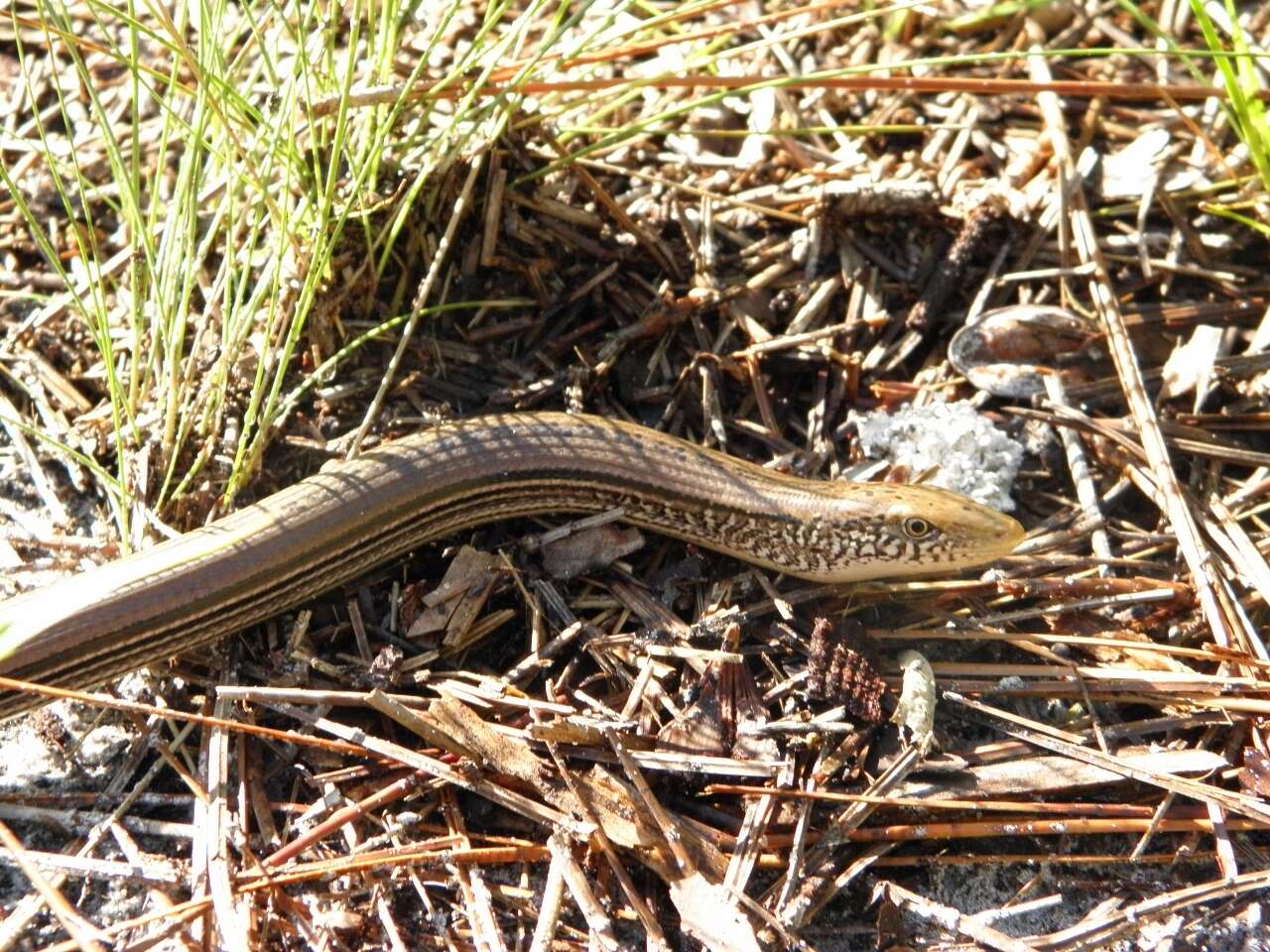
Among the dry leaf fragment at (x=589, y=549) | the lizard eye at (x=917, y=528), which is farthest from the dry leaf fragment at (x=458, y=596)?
the lizard eye at (x=917, y=528)

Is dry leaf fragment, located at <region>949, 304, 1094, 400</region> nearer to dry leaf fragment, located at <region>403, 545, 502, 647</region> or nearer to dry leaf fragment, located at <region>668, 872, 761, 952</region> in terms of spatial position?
dry leaf fragment, located at <region>403, 545, 502, 647</region>

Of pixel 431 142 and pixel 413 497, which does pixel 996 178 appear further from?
pixel 413 497

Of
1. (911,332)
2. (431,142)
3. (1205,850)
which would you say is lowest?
(1205,850)

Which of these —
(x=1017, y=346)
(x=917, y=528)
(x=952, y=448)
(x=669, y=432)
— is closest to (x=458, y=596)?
(x=669, y=432)

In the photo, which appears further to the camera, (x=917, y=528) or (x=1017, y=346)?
(x=1017, y=346)

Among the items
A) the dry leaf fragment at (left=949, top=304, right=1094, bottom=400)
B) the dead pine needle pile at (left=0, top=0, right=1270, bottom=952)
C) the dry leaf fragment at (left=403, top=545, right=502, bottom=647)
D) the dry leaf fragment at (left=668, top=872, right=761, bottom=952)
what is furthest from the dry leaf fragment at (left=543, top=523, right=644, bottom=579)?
the dry leaf fragment at (left=949, top=304, right=1094, bottom=400)

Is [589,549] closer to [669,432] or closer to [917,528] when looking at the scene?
[669,432]

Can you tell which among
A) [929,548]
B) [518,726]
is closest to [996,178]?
[929,548]
